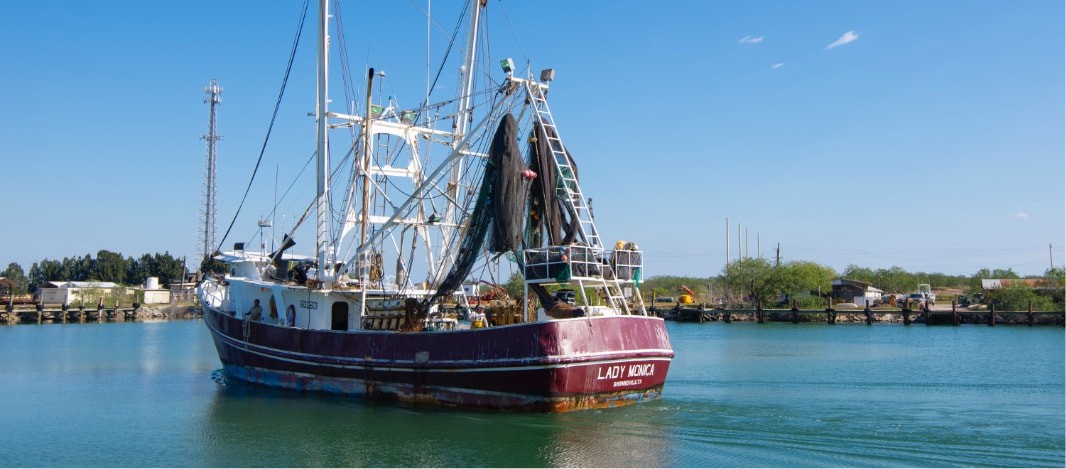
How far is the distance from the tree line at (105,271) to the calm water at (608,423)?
71.4m

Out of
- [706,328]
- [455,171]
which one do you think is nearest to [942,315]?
[706,328]

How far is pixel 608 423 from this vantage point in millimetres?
14875

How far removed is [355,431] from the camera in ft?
50.4

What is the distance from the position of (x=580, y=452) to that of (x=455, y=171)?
10643 millimetres

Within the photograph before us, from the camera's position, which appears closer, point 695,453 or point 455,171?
point 695,453

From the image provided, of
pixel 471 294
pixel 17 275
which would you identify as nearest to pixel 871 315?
pixel 471 294

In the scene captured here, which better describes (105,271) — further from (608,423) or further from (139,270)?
(608,423)

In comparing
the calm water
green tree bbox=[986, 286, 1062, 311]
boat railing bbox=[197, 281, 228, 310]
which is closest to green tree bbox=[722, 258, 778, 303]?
green tree bbox=[986, 286, 1062, 311]

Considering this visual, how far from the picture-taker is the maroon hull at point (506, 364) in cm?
1520

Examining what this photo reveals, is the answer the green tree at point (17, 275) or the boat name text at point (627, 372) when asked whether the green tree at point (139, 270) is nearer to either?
the green tree at point (17, 275)

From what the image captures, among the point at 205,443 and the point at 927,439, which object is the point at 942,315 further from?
the point at 205,443

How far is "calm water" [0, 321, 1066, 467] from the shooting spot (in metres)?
12.9

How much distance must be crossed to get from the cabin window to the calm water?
84.5 inches

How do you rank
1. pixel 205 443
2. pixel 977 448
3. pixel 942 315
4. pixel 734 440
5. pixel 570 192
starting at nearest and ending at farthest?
pixel 977 448
pixel 734 440
pixel 205 443
pixel 570 192
pixel 942 315
